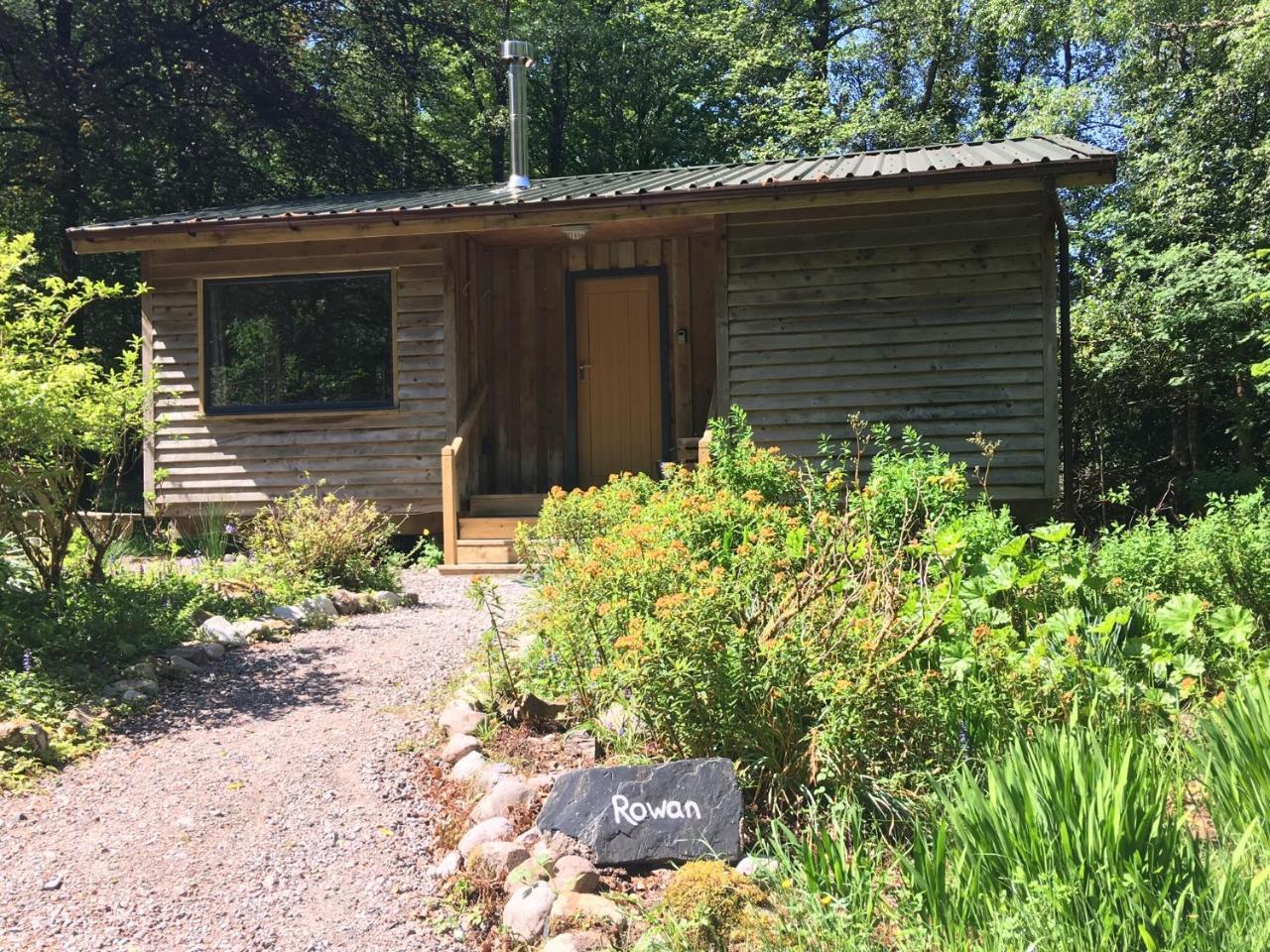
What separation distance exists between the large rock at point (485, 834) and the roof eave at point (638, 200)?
6.09 metres

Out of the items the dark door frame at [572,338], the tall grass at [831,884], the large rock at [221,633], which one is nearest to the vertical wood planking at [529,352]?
the dark door frame at [572,338]

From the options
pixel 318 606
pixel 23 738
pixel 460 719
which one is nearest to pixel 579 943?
pixel 460 719

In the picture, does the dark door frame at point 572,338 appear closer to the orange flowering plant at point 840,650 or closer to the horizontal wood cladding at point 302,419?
the horizontal wood cladding at point 302,419

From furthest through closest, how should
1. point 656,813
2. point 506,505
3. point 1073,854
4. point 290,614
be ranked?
point 506,505 → point 290,614 → point 656,813 → point 1073,854

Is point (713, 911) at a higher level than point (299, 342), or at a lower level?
lower

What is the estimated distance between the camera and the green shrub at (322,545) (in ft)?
22.2

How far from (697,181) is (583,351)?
227 cm

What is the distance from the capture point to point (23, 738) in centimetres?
354

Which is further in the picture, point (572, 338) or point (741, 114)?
point (741, 114)

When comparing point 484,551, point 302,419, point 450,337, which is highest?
point 450,337

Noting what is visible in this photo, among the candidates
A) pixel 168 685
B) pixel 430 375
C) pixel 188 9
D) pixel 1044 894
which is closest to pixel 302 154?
pixel 188 9

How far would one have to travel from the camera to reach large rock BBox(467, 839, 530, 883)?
8.83 feet

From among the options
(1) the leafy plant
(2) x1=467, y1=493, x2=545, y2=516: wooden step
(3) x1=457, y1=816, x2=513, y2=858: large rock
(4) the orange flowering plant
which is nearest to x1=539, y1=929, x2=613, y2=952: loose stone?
(3) x1=457, y1=816, x2=513, y2=858: large rock

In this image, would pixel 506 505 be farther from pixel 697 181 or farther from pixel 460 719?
pixel 460 719
